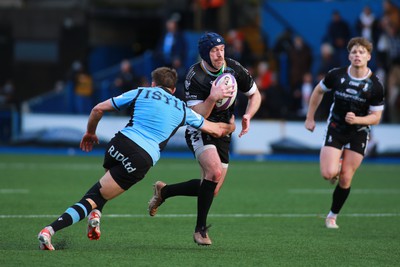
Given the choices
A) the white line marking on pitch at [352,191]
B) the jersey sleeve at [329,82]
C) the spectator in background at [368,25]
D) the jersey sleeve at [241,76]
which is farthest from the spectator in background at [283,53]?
the jersey sleeve at [241,76]

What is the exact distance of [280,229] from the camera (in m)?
11.0

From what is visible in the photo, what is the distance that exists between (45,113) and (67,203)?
12.4 m

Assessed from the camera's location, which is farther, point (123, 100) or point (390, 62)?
point (390, 62)

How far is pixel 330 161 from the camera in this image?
449 inches

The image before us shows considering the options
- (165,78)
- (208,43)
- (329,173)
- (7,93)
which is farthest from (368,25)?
(165,78)

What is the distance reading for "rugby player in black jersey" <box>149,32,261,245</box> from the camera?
9492mm

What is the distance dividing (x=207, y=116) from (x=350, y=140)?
8.78 feet

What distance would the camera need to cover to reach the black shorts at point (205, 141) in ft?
32.1

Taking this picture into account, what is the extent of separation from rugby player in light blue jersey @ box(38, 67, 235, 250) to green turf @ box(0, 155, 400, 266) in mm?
417

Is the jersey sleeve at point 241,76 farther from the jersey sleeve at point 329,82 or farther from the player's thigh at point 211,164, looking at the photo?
the jersey sleeve at point 329,82

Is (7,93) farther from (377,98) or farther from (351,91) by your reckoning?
(377,98)

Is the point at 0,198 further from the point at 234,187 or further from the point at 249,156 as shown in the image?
the point at 249,156

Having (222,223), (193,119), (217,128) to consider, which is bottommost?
(222,223)

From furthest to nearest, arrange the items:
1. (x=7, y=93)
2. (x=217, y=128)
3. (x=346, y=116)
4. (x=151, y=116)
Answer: (x=7, y=93) → (x=346, y=116) → (x=217, y=128) → (x=151, y=116)
